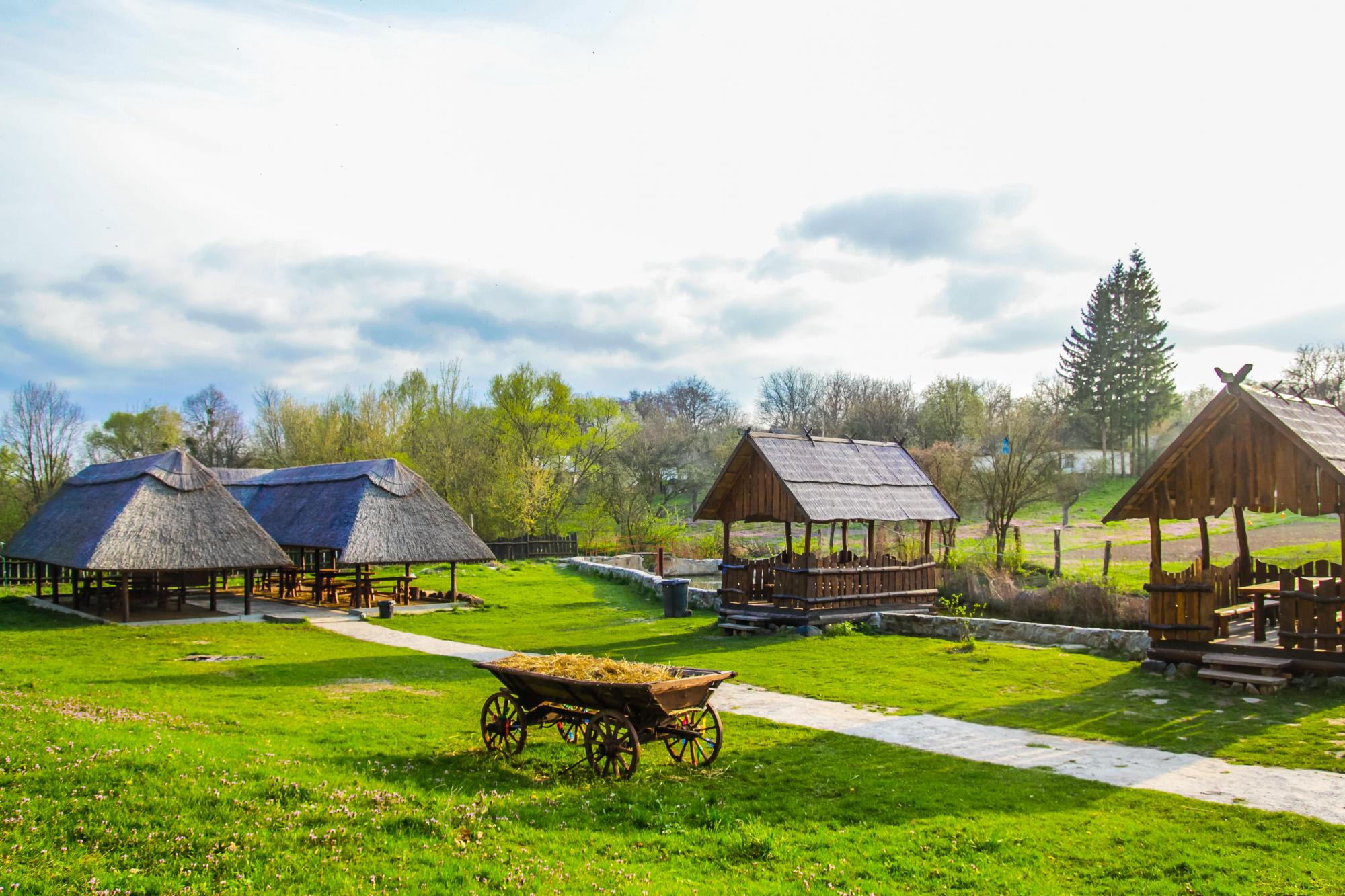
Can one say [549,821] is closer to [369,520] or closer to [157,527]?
[157,527]

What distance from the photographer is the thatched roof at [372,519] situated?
997 inches

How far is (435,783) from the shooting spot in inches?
303

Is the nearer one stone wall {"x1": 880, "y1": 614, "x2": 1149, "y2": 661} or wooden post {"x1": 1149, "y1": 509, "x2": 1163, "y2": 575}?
wooden post {"x1": 1149, "y1": 509, "x2": 1163, "y2": 575}

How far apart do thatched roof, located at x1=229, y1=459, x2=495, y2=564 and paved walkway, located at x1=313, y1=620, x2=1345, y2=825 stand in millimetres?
14811

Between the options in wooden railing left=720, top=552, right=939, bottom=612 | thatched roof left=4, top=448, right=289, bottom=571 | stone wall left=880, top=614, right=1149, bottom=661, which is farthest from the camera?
thatched roof left=4, top=448, right=289, bottom=571

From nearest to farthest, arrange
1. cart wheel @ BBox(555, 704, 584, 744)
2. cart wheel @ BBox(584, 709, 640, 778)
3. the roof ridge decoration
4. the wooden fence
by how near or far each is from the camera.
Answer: cart wheel @ BBox(584, 709, 640, 778), cart wheel @ BBox(555, 704, 584, 744), the roof ridge decoration, the wooden fence

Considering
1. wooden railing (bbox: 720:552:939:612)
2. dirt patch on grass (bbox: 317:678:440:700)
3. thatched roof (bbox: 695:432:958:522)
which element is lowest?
dirt patch on grass (bbox: 317:678:440:700)

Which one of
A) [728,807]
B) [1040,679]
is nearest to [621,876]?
[728,807]

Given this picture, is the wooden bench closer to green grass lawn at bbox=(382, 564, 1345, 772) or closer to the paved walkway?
green grass lawn at bbox=(382, 564, 1345, 772)

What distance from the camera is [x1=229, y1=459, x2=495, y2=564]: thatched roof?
25.3 metres

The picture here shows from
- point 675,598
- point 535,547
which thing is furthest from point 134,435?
point 675,598

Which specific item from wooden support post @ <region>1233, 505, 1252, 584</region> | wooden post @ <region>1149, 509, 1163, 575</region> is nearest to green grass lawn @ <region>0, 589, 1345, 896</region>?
wooden post @ <region>1149, 509, 1163, 575</region>

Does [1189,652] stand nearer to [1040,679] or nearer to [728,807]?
[1040,679]

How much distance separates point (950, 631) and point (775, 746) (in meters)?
10.1
